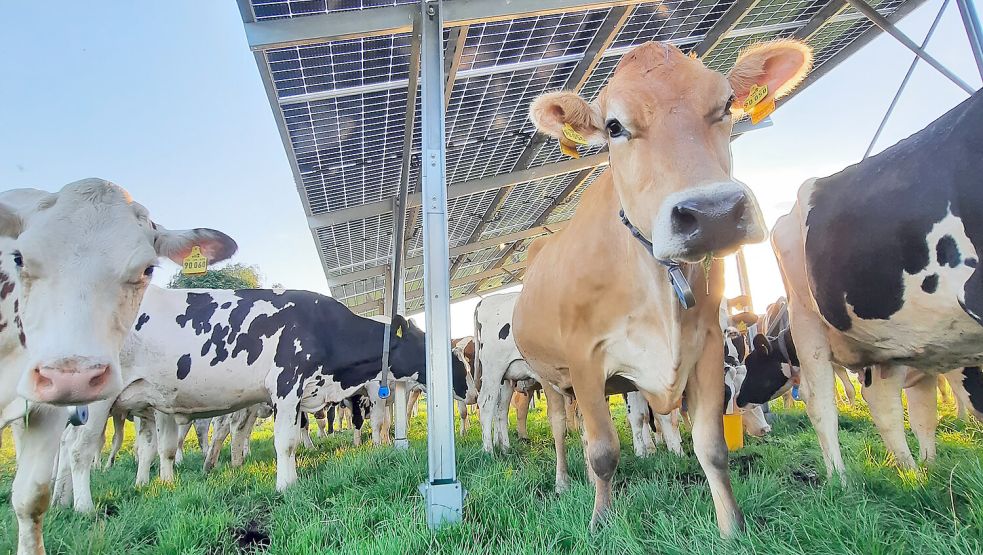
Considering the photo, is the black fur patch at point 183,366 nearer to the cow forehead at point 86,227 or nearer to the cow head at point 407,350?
the cow head at point 407,350

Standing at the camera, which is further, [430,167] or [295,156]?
[295,156]

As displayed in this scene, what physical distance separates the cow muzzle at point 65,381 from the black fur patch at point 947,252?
3.69 m

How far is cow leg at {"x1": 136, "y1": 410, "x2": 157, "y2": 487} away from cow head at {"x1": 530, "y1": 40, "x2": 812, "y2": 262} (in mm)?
6087

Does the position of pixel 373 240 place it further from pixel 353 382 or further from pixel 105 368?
pixel 105 368

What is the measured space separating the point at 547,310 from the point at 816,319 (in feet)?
6.03

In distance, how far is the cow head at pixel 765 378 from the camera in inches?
239

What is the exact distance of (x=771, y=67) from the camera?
3.06 meters

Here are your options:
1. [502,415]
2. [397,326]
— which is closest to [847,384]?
[502,415]

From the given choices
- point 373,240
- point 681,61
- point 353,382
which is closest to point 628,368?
point 681,61

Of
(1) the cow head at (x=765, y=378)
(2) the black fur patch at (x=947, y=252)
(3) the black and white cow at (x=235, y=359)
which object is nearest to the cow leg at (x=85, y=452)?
(3) the black and white cow at (x=235, y=359)

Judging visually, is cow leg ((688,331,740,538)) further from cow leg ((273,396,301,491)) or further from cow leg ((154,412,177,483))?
cow leg ((154,412,177,483))

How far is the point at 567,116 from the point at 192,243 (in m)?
2.29

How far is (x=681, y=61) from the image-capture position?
8.66 ft

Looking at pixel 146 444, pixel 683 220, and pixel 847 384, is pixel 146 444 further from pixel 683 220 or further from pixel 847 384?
pixel 847 384
